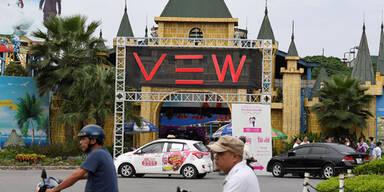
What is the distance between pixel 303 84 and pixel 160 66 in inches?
674

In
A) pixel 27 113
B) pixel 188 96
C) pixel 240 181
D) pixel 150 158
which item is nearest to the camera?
pixel 240 181

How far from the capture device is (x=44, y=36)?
106ft

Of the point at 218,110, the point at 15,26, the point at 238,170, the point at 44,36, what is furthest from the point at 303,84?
the point at 238,170

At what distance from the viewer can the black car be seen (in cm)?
2153

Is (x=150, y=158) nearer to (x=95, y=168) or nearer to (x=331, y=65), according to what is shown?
(x=95, y=168)

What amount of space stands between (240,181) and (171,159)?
53.1 ft

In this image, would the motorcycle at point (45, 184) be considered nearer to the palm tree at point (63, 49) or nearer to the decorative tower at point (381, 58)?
the palm tree at point (63, 49)

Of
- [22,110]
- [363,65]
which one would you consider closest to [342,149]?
[363,65]

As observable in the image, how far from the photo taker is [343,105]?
33.1 meters

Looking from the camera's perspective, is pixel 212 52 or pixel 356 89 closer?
pixel 212 52

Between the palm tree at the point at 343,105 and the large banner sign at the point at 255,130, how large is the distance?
1043 cm

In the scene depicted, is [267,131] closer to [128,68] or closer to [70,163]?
[128,68]

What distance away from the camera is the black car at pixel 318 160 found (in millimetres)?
21531

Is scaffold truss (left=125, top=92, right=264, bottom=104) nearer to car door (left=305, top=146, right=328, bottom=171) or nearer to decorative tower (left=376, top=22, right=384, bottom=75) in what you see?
car door (left=305, top=146, right=328, bottom=171)
